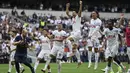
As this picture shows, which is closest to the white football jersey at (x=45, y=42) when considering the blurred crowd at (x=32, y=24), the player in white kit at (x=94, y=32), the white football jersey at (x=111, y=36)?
the player in white kit at (x=94, y=32)

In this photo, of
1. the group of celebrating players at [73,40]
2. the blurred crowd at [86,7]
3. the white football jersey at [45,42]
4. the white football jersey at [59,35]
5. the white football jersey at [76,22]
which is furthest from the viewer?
the blurred crowd at [86,7]

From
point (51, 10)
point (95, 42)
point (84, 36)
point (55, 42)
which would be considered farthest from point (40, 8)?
point (55, 42)

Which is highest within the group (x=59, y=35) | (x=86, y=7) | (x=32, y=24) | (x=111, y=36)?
(x=86, y=7)

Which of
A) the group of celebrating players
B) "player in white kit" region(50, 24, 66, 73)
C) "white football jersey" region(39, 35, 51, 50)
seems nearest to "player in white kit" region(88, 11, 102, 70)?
the group of celebrating players

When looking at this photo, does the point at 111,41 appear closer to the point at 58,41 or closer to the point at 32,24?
the point at 58,41

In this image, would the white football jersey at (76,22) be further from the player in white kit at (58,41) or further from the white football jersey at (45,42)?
the white football jersey at (45,42)

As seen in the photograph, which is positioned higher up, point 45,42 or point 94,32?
point 94,32

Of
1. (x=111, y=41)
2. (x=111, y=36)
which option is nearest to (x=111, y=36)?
(x=111, y=36)

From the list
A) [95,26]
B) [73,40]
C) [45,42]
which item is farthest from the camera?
[95,26]

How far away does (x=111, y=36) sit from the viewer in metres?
24.5

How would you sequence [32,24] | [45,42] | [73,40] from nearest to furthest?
[73,40] → [45,42] → [32,24]

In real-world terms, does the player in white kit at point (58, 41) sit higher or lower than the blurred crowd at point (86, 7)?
lower

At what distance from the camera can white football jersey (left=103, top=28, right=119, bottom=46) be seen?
24312mm

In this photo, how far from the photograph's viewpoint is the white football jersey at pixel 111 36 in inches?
957
